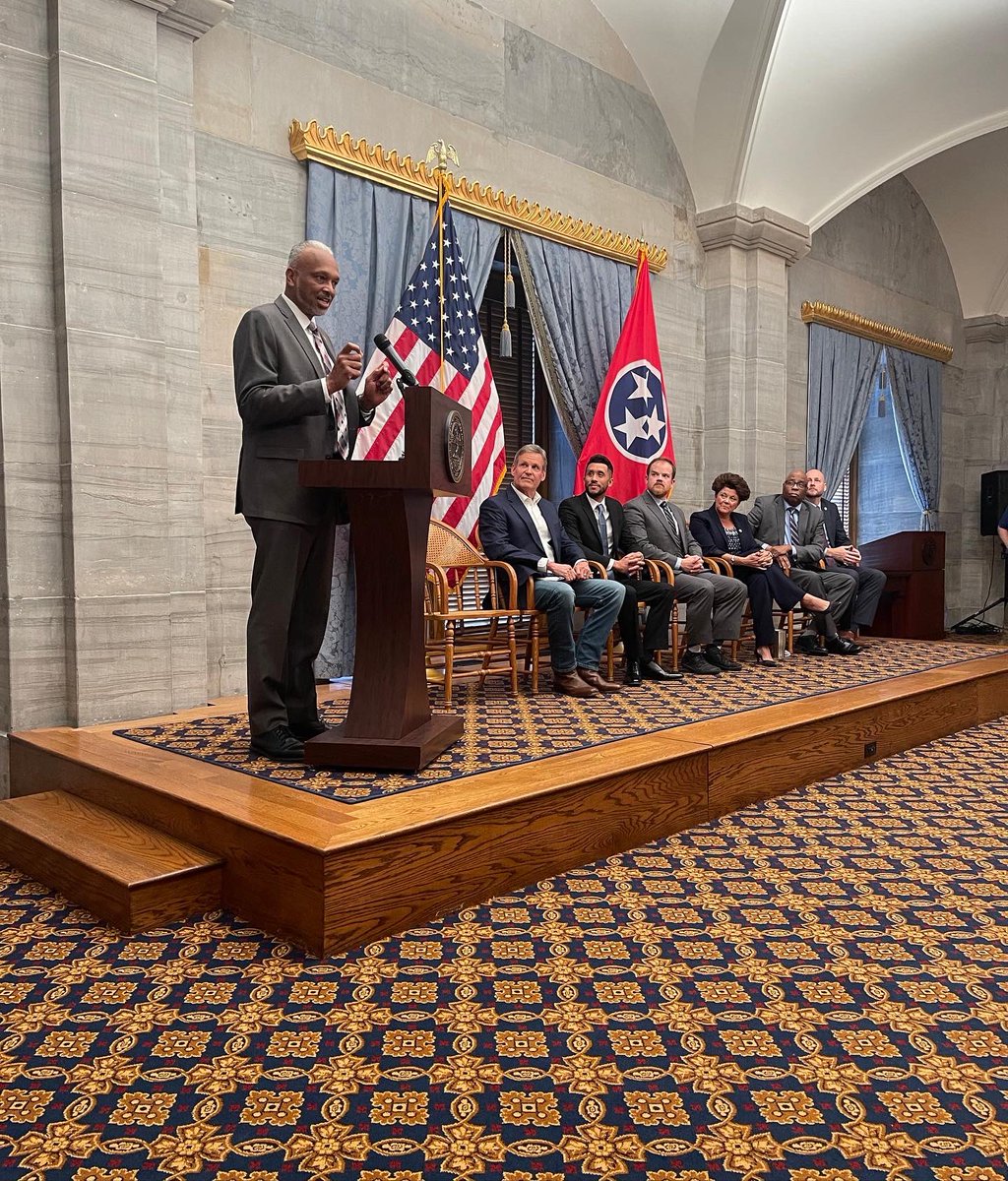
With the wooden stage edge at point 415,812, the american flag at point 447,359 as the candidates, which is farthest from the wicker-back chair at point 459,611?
the wooden stage edge at point 415,812

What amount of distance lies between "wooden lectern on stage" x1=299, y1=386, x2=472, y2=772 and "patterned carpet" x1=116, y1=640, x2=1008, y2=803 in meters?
0.09

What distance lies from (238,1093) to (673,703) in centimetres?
292

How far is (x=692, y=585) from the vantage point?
17.3 ft

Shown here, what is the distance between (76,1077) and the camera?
5.87ft

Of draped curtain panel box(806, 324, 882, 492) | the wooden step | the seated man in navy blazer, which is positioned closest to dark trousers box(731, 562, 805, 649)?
the seated man in navy blazer

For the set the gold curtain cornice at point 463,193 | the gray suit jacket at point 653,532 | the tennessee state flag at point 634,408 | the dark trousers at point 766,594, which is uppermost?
the gold curtain cornice at point 463,193

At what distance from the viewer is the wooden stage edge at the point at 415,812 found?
2.37 metres

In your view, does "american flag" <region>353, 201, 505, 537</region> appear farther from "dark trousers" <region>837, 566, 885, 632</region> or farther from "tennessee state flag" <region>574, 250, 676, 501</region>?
"dark trousers" <region>837, 566, 885, 632</region>

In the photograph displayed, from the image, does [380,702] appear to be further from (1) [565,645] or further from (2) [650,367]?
(2) [650,367]

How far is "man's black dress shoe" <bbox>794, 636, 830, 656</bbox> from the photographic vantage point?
6.25 meters

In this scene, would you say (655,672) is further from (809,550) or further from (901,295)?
(901,295)

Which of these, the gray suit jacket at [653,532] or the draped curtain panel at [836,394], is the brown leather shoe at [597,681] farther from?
the draped curtain panel at [836,394]

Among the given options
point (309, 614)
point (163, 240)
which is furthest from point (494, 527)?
point (163, 240)

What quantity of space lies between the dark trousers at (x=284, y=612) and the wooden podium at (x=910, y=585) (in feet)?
21.8
